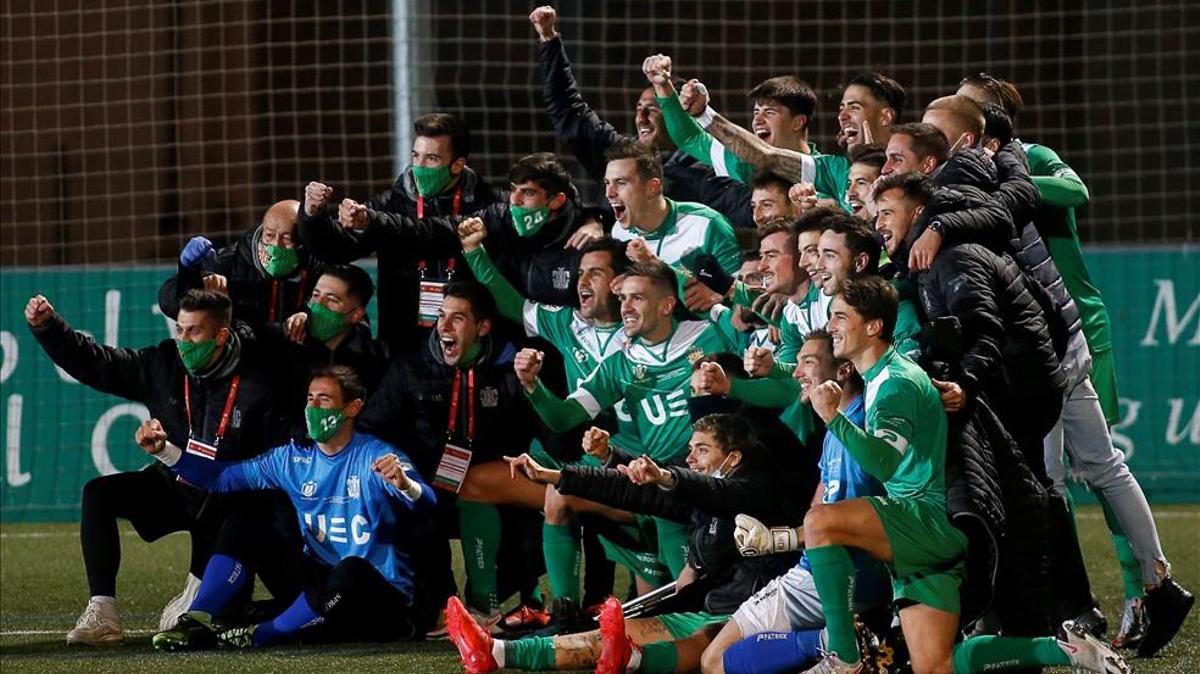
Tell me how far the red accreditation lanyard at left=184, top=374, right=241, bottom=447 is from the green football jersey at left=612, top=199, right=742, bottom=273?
152 cm

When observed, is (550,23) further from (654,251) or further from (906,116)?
(906,116)

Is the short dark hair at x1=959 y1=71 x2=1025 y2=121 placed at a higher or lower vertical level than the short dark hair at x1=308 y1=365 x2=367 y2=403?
higher

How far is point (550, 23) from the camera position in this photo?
7953 mm

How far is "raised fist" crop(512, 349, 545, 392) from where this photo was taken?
264 inches

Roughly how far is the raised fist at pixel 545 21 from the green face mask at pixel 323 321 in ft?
4.52

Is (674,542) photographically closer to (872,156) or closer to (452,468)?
(452,468)

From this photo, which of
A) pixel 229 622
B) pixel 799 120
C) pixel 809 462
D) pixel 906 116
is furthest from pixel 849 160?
pixel 906 116

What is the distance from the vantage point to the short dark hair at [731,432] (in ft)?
20.7

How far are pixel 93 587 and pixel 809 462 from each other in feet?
8.27

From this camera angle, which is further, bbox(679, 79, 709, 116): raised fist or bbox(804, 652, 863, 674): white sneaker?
bbox(679, 79, 709, 116): raised fist

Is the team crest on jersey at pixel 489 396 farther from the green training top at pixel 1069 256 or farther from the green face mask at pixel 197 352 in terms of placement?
the green training top at pixel 1069 256

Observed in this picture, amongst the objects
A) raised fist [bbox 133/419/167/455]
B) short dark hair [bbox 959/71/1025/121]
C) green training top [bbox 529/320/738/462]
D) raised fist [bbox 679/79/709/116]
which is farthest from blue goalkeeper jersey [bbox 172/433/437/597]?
short dark hair [bbox 959/71/1025/121]

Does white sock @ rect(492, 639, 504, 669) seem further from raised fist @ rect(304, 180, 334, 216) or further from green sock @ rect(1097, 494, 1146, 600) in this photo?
green sock @ rect(1097, 494, 1146, 600)

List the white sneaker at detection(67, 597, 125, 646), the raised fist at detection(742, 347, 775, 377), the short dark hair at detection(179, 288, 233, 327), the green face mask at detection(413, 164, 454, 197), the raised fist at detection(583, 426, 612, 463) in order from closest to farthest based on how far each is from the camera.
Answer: the raised fist at detection(583, 426, 612, 463), the raised fist at detection(742, 347, 775, 377), the white sneaker at detection(67, 597, 125, 646), the short dark hair at detection(179, 288, 233, 327), the green face mask at detection(413, 164, 454, 197)
